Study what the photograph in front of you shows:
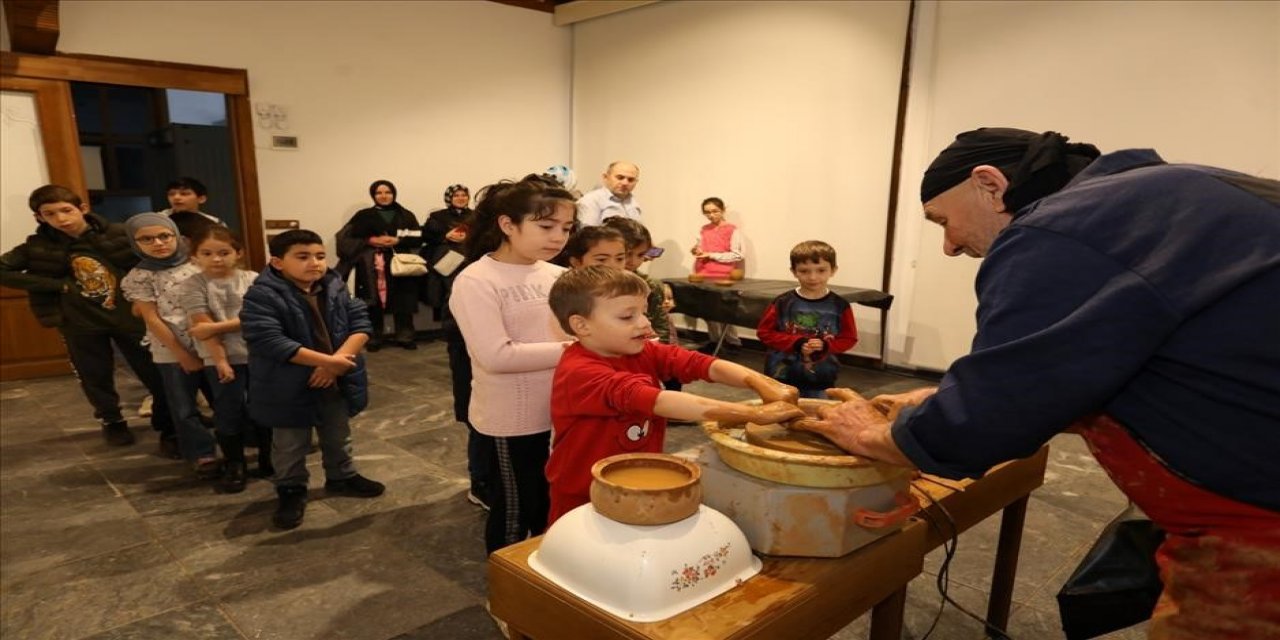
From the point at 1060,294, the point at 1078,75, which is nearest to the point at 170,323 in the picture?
the point at 1060,294

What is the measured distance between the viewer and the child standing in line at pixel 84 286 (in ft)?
13.0

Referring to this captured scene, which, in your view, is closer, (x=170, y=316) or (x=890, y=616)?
(x=890, y=616)

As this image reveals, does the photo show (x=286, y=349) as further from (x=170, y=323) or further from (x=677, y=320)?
(x=677, y=320)

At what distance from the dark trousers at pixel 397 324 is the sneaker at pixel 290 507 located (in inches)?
149

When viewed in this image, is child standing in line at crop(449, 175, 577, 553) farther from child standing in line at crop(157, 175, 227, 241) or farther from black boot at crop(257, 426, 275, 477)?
child standing in line at crop(157, 175, 227, 241)

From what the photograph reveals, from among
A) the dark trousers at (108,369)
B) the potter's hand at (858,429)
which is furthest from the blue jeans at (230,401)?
the potter's hand at (858,429)

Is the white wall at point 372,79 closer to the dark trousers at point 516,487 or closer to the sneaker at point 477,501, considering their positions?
the sneaker at point 477,501

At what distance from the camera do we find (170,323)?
352 centimetres

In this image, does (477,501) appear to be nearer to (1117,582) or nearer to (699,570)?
(699,570)

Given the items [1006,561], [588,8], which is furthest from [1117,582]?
[588,8]

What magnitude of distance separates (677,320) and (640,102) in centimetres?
243

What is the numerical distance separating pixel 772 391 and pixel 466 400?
1.91 m

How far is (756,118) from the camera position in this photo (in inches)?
274

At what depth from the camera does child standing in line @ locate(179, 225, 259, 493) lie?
332 cm
